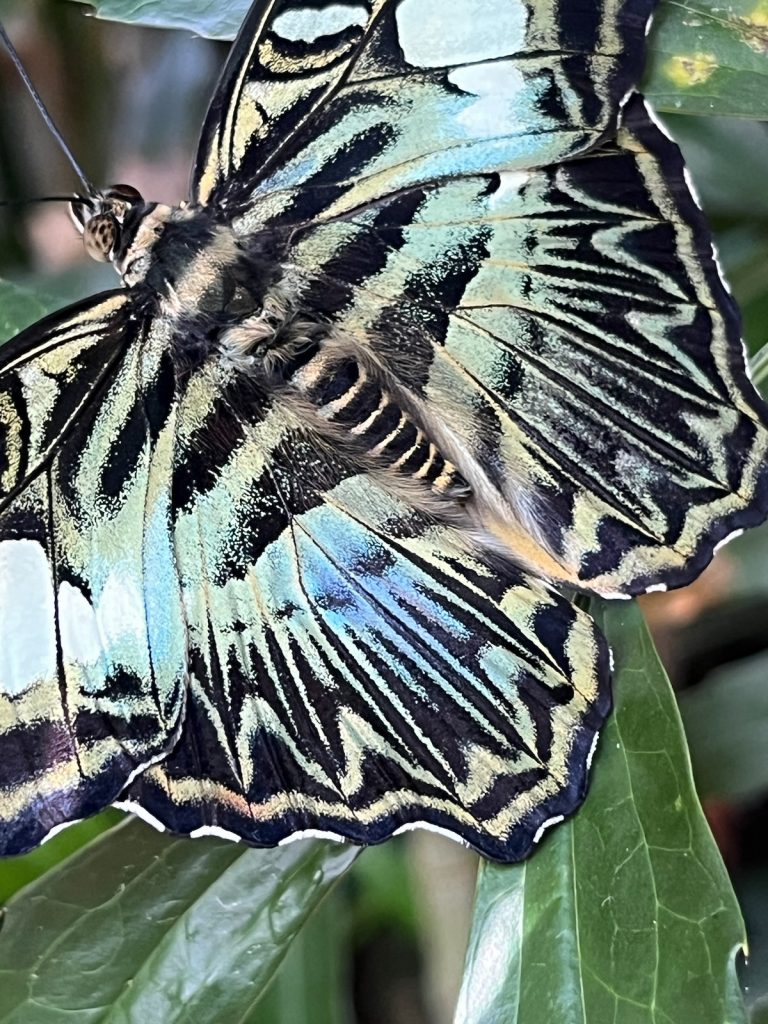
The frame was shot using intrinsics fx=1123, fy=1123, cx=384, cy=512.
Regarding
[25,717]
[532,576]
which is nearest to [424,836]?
[532,576]

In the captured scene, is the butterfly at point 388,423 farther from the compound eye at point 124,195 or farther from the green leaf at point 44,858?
the green leaf at point 44,858

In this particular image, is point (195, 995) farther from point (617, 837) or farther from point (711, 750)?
point (711, 750)

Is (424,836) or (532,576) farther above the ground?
(532,576)

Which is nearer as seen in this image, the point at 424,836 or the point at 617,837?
the point at 617,837

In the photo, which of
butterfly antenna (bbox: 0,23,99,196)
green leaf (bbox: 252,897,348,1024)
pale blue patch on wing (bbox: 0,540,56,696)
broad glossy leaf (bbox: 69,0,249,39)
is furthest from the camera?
green leaf (bbox: 252,897,348,1024)

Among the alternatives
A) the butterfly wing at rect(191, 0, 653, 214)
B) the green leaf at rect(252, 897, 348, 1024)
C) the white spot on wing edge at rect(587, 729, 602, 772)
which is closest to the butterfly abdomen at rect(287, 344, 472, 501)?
the butterfly wing at rect(191, 0, 653, 214)

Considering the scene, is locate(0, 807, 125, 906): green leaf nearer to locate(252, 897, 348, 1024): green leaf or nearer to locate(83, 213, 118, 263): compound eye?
locate(252, 897, 348, 1024): green leaf

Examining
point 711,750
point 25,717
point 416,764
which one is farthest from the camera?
point 711,750
